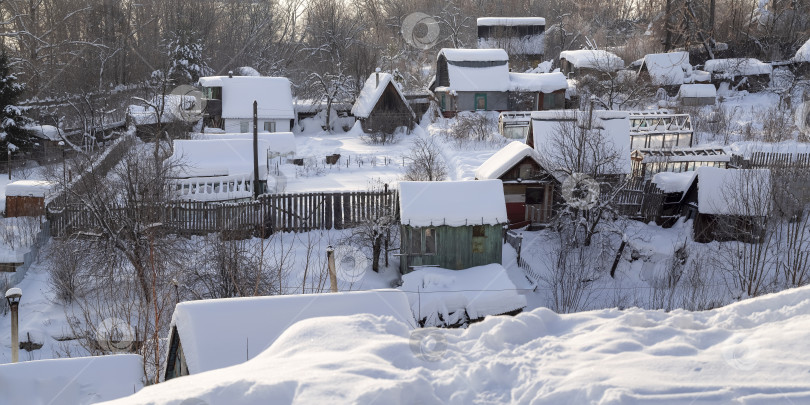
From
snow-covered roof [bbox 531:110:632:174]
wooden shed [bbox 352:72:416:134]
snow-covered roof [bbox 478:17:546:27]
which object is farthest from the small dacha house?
snow-covered roof [bbox 478:17:546:27]

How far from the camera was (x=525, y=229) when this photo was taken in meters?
21.0

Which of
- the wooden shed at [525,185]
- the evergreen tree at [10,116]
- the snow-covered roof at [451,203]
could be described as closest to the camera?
the snow-covered roof at [451,203]

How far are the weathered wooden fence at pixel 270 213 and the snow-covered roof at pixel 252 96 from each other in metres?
14.9

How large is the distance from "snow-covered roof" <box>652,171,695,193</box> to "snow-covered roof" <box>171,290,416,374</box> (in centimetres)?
1659

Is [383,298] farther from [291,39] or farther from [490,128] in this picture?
[291,39]

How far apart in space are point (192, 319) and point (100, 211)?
9.95 m

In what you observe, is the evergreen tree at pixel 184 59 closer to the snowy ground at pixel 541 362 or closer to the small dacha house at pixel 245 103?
the small dacha house at pixel 245 103

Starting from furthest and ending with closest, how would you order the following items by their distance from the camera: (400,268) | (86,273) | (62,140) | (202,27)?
(202,27)
(62,140)
(400,268)
(86,273)

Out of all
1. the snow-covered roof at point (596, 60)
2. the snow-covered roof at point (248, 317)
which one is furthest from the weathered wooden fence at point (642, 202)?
the snow-covered roof at point (596, 60)

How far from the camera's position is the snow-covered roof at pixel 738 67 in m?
41.2

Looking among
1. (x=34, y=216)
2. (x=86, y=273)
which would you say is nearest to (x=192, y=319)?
(x=86, y=273)

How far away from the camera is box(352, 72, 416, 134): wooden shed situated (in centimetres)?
3594

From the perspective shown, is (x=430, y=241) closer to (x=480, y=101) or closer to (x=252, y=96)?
(x=252, y=96)

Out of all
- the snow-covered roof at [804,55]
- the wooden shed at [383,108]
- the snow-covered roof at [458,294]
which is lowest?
the snow-covered roof at [458,294]
